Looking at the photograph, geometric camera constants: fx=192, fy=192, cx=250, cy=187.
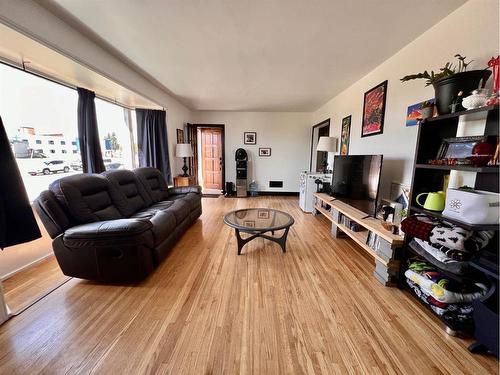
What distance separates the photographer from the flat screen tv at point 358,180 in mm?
→ 2143

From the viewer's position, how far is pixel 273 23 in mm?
1705

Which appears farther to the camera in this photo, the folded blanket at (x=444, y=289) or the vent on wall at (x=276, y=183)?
the vent on wall at (x=276, y=183)

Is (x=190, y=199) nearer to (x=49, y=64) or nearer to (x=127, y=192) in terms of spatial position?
(x=127, y=192)

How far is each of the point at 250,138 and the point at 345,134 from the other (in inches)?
103

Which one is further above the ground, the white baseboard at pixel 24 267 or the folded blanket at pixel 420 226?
the folded blanket at pixel 420 226

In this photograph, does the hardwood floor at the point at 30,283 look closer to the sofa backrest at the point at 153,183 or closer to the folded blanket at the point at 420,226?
the sofa backrest at the point at 153,183

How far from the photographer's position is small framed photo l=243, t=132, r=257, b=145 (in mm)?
5309

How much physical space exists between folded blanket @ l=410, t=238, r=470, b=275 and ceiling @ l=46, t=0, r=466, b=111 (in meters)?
1.81

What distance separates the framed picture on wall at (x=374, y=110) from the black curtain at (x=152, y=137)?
11.6ft

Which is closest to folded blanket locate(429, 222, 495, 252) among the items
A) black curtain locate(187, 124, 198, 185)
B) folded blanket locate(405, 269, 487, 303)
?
folded blanket locate(405, 269, 487, 303)

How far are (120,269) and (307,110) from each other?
5013 mm

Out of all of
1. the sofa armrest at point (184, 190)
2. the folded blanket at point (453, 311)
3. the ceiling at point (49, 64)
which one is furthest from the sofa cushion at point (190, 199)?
the folded blanket at point (453, 311)

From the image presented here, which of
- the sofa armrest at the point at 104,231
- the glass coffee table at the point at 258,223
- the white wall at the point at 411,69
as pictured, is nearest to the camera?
the white wall at the point at 411,69

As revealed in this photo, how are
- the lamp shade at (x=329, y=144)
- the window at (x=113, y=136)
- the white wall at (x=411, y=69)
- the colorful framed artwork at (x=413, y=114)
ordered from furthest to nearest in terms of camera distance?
the lamp shade at (x=329, y=144)
the window at (x=113, y=136)
the colorful framed artwork at (x=413, y=114)
the white wall at (x=411, y=69)
